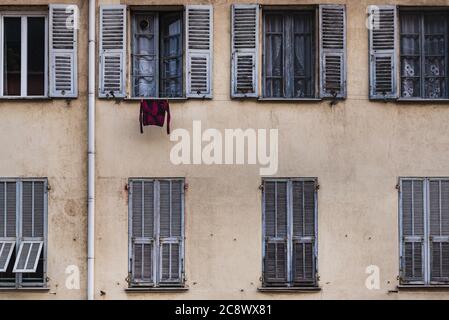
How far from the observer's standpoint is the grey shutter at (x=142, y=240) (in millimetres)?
17062

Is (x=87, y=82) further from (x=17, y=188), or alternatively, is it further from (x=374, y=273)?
(x=374, y=273)

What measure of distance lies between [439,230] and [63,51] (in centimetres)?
668

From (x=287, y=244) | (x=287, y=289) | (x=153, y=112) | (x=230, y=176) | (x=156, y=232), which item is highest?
(x=153, y=112)

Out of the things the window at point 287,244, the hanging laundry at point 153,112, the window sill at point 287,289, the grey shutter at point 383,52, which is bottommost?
the window sill at point 287,289

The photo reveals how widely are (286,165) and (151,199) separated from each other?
2222 millimetres

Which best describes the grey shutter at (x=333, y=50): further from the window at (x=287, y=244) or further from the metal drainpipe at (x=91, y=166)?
the metal drainpipe at (x=91, y=166)

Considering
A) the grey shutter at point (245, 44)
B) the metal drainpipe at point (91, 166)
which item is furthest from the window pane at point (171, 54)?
the metal drainpipe at point (91, 166)

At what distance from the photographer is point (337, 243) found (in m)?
17.1

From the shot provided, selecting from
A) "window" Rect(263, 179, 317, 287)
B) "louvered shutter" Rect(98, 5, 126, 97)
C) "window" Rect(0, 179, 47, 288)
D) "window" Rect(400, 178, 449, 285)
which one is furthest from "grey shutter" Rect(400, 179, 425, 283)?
"window" Rect(0, 179, 47, 288)

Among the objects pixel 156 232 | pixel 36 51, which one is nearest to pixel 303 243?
pixel 156 232

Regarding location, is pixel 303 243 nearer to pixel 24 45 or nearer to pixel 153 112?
pixel 153 112

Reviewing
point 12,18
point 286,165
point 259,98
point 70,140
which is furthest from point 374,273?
point 12,18

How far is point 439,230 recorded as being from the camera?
17.1m

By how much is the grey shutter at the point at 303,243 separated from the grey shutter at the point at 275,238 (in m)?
0.16
